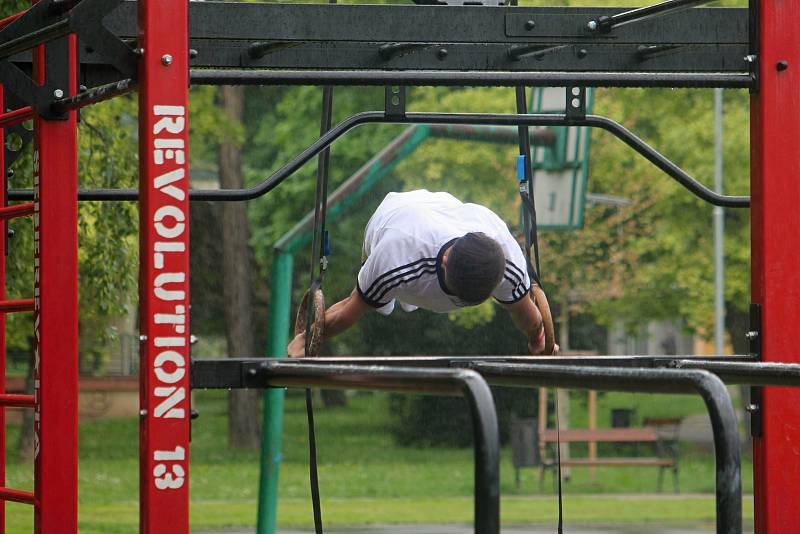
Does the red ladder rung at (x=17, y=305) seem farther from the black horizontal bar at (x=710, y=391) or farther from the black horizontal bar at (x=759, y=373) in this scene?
the black horizontal bar at (x=759, y=373)

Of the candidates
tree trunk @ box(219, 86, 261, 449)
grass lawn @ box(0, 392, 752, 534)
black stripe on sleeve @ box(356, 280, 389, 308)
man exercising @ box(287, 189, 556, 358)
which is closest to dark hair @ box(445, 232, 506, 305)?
Result: man exercising @ box(287, 189, 556, 358)

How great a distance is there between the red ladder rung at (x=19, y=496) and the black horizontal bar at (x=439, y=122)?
1125mm

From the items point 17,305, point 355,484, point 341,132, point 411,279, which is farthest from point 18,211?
point 355,484

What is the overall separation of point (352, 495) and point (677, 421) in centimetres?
545

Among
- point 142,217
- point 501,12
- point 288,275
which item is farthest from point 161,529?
point 288,275

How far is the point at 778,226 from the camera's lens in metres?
3.51

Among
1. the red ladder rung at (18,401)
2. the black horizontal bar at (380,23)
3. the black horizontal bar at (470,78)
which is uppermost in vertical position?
the black horizontal bar at (380,23)

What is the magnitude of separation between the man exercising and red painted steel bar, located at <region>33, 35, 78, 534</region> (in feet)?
3.22

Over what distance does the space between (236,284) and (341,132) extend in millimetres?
21552

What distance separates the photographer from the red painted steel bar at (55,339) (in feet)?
12.0

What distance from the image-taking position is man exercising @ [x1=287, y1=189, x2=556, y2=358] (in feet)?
14.2

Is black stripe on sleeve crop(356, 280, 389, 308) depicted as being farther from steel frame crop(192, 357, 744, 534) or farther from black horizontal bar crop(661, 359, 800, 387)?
black horizontal bar crop(661, 359, 800, 387)

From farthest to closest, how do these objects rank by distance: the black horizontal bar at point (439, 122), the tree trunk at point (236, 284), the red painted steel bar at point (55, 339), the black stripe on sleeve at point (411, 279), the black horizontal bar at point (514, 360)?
the tree trunk at point (236, 284)
the black stripe on sleeve at point (411, 279)
the black horizontal bar at point (439, 122)
the red painted steel bar at point (55, 339)
the black horizontal bar at point (514, 360)

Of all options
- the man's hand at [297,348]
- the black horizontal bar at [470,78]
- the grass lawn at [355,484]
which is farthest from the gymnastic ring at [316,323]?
the grass lawn at [355,484]
